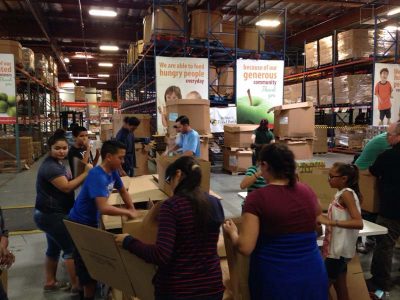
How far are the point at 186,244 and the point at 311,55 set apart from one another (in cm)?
1453

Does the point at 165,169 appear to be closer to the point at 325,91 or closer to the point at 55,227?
the point at 55,227

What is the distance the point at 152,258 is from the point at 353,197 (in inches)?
62.4

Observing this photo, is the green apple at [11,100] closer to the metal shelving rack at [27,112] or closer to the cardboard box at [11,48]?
the metal shelving rack at [27,112]

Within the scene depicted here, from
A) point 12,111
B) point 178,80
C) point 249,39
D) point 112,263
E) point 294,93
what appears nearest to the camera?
point 112,263

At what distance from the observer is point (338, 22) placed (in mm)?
14398

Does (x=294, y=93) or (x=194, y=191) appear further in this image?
(x=294, y=93)

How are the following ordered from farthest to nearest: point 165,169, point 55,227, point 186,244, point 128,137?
point 128,137 < point 165,169 < point 55,227 < point 186,244

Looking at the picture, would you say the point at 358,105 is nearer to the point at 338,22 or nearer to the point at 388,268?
the point at 338,22

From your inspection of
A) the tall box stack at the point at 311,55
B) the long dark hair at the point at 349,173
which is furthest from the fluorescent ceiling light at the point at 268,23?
the long dark hair at the point at 349,173

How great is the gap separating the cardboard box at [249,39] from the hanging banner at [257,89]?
50.1 inches

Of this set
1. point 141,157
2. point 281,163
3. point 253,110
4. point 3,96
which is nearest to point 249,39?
point 253,110

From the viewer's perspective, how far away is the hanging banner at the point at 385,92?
38.5ft

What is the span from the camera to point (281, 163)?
5.94 feet

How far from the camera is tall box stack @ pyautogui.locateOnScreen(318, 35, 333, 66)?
44.5ft
